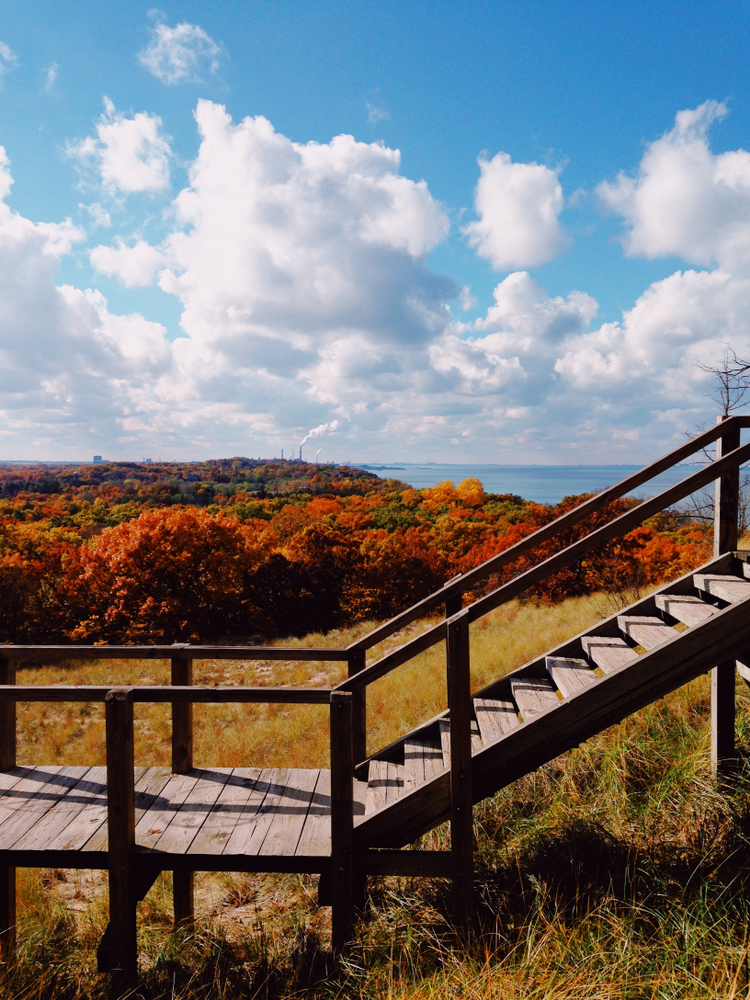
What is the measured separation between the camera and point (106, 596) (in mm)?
19312

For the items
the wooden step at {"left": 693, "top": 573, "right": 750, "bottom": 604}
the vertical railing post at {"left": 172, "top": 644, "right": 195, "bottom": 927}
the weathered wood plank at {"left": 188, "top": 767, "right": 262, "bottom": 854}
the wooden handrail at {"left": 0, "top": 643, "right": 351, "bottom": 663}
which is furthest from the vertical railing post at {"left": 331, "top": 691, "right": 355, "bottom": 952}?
the wooden step at {"left": 693, "top": 573, "right": 750, "bottom": 604}

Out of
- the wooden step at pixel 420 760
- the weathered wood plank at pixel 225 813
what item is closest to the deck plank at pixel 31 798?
the weathered wood plank at pixel 225 813

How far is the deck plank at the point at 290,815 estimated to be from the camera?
11.9 feet

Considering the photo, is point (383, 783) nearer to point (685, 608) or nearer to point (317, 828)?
point (317, 828)

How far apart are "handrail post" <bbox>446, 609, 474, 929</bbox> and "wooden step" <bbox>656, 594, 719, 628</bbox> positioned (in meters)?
1.62

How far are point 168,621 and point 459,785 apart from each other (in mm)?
16796

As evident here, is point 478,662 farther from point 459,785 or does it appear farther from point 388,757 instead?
point 459,785

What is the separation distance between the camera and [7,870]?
13.5 ft

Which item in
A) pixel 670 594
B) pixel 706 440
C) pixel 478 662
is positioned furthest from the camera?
pixel 478 662

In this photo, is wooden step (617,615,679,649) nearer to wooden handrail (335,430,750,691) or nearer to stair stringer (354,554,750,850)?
stair stringer (354,554,750,850)

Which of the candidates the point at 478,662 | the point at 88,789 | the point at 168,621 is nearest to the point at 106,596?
the point at 168,621

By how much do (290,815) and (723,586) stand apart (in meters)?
3.39

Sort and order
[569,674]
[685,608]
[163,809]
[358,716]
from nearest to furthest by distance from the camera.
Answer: [163,809] → [569,674] → [685,608] → [358,716]

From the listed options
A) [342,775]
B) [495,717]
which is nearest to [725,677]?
[495,717]
